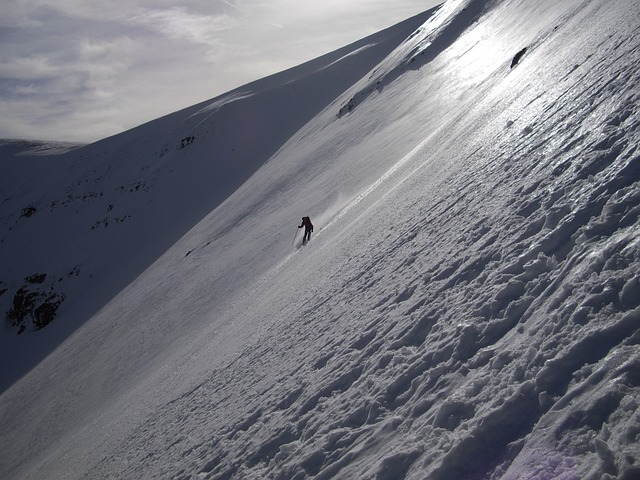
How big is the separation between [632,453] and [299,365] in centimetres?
547

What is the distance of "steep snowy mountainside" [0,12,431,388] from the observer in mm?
35938

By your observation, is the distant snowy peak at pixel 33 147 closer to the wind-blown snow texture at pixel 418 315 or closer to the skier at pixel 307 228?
the wind-blown snow texture at pixel 418 315

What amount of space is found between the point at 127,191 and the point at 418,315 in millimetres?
46191

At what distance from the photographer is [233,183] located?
41844mm

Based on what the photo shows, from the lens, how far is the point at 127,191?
1852 inches

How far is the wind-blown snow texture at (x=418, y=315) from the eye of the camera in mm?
3836

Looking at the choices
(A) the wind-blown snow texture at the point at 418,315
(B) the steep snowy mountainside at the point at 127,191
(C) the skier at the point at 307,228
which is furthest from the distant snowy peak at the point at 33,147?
(C) the skier at the point at 307,228

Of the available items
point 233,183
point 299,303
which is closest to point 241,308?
point 299,303

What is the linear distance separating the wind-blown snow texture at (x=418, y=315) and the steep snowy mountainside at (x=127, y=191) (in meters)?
7.25

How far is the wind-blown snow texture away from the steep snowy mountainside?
23.8ft

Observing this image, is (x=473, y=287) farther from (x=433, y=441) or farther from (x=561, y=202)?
(x=433, y=441)

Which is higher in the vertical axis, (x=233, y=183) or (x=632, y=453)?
(x=233, y=183)

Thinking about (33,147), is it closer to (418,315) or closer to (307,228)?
(307,228)

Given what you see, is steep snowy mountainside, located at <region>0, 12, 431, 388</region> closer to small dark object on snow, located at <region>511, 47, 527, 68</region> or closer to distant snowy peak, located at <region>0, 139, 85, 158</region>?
distant snowy peak, located at <region>0, 139, 85, 158</region>
